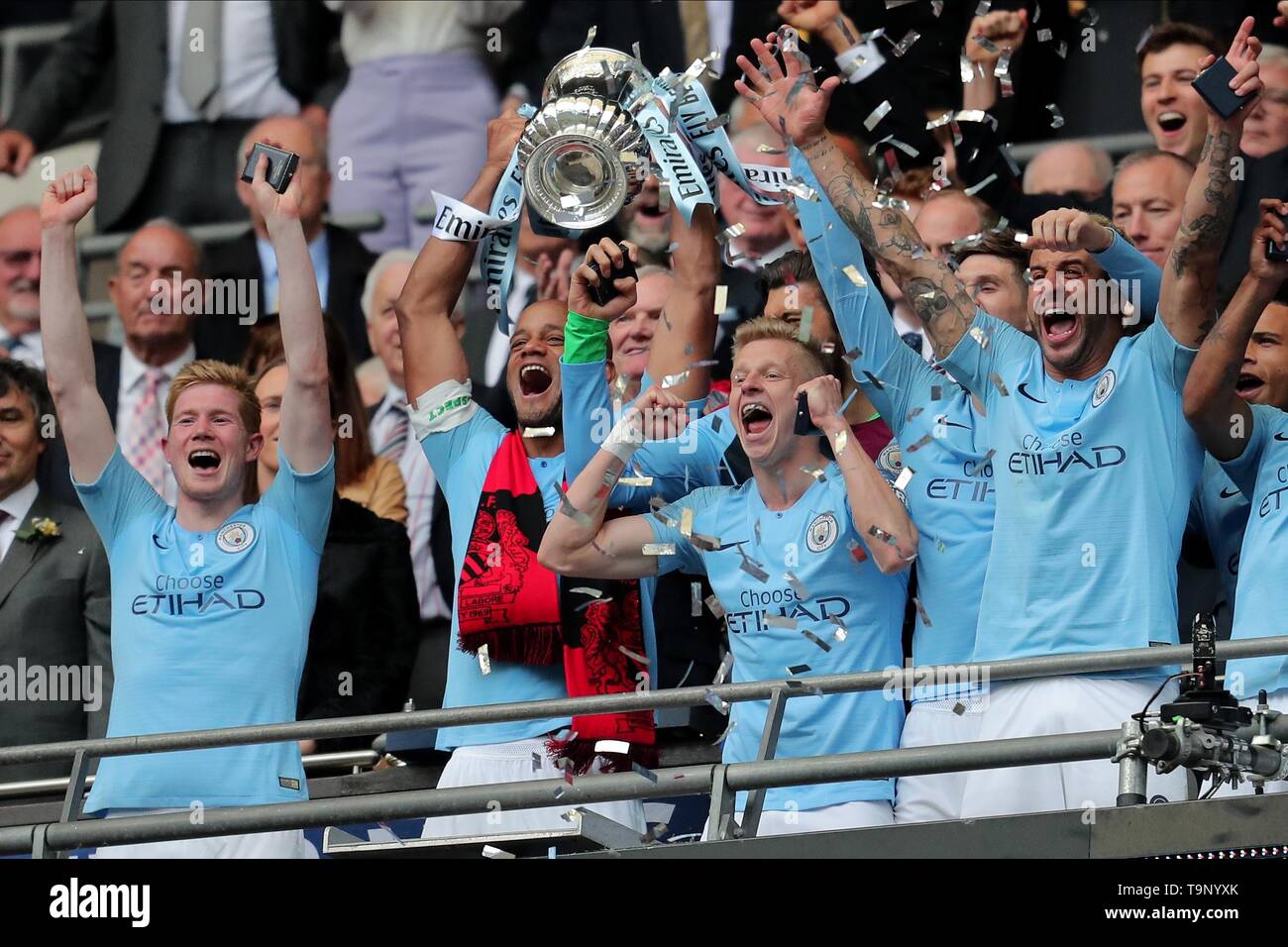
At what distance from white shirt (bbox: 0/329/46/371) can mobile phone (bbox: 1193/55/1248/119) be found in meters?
5.40

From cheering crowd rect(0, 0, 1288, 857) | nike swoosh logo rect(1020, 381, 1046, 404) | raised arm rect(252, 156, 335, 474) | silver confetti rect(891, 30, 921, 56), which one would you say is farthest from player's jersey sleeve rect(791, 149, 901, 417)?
silver confetti rect(891, 30, 921, 56)

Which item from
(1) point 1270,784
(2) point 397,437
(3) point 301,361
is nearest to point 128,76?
(2) point 397,437

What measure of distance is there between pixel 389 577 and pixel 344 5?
3054 millimetres

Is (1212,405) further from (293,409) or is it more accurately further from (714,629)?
(293,409)

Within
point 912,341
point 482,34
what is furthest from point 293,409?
point 482,34

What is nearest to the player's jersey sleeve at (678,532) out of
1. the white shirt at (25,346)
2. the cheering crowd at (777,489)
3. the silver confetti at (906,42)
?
the cheering crowd at (777,489)

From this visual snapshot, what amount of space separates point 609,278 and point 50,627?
8.05 ft

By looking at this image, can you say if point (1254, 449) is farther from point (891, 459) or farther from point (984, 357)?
point (891, 459)

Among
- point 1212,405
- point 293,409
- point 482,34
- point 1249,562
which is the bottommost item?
point 1249,562

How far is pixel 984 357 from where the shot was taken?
20.2ft

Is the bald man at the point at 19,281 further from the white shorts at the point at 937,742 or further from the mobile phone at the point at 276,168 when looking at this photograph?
the white shorts at the point at 937,742

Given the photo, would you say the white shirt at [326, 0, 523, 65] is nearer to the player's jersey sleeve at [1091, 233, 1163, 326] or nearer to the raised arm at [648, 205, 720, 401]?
the raised arm at [648, 205, 720, 401]

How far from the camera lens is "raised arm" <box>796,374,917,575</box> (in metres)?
5.93
